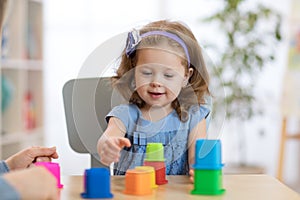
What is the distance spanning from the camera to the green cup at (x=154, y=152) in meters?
1.03

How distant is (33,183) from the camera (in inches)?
28.8

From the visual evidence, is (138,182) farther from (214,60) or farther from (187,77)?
(214,60)

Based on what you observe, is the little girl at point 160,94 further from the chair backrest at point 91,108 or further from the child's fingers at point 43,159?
the child's fingers at point 43,159

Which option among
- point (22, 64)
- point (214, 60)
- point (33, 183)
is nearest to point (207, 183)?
point (33, 183)

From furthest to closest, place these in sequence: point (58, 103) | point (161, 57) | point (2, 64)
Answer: point (58, 103), point (2, 64), point (161, 57)

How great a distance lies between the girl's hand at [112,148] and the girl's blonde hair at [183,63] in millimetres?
169

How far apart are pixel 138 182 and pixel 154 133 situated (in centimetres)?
17

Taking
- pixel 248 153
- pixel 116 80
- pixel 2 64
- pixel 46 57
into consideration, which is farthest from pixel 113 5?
pixel 116 80

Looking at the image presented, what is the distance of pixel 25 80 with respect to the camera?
11.6 feet

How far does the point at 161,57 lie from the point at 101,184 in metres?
0.28

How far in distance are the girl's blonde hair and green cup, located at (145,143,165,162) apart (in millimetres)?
112

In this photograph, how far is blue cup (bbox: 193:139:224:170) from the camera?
3.05 feet

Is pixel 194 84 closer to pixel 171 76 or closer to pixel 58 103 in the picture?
pixel 171 76

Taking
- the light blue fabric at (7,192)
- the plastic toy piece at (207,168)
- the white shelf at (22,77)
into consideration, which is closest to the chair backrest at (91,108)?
the plastic toy piece at (207,168)
